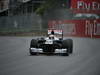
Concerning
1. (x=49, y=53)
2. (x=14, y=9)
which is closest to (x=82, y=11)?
(x=14, y=9)

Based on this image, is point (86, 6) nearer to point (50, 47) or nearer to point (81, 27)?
point (81, 27)

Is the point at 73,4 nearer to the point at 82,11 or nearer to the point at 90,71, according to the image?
the point at 82,11

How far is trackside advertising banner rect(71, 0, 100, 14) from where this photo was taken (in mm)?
44219

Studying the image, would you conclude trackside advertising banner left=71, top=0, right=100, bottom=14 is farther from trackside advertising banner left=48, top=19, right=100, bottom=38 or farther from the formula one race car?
the formula one race car

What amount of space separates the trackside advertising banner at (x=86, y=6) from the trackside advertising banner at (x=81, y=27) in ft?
13.1

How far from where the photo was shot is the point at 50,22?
42.4m

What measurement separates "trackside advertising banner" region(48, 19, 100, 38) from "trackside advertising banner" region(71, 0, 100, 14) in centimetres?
398

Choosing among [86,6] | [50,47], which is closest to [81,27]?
[86,6]

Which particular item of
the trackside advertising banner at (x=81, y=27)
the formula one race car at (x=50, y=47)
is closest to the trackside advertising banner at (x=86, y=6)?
the trackside advertising banner at (x=81, y=27)

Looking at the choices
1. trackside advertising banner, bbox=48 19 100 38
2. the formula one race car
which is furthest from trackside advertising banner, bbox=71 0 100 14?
the formula one race car

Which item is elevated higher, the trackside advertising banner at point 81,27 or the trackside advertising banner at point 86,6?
the trackside advertising banner at point 86,6

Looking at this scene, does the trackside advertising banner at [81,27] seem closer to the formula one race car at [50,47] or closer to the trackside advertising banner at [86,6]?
the trackside advertising banner at [86,6]

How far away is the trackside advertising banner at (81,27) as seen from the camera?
38.3 meters

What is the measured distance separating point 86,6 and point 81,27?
6045 mm
